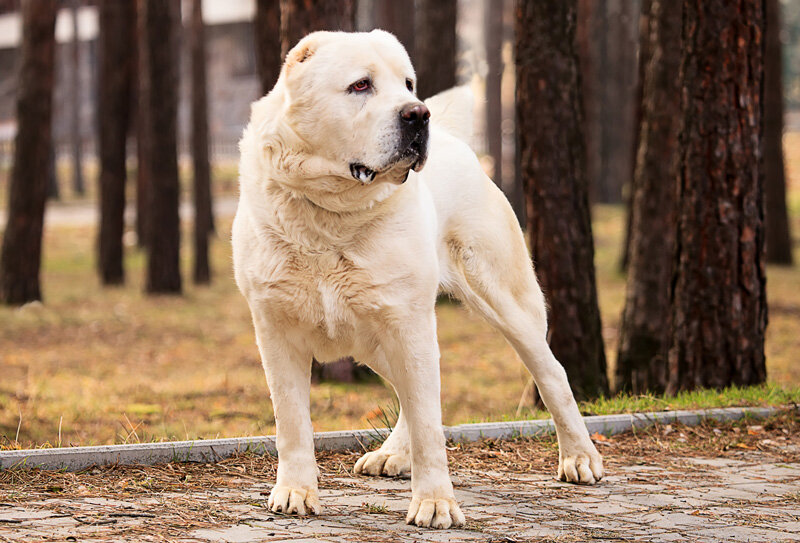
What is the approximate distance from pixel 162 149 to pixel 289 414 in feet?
42.6

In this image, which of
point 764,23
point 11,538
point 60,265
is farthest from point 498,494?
point 60,265

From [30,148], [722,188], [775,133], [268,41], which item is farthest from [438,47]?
[722,188]

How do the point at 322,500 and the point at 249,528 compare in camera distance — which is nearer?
the point at 249,528

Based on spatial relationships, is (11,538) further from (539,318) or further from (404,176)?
(539,318)

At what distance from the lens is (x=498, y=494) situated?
451cm

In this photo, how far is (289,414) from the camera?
4160mm

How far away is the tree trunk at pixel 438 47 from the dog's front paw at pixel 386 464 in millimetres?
10312

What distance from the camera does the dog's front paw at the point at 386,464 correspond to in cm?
485

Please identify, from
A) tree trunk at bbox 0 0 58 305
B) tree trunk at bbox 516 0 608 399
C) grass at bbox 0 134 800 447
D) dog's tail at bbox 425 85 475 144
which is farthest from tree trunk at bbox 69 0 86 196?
dog's tail at bbox 425 85 475 144

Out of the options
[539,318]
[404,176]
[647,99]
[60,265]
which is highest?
[647,99]

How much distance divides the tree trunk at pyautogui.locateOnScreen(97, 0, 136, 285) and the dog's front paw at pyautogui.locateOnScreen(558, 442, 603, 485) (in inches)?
563

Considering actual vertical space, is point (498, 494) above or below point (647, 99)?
below

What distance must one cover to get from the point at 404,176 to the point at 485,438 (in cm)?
213

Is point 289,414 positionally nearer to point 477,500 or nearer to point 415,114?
point 477,500
